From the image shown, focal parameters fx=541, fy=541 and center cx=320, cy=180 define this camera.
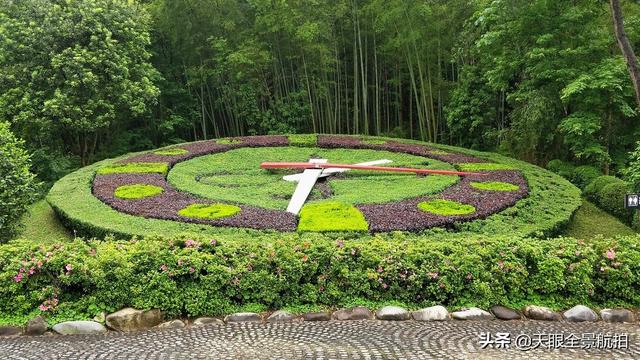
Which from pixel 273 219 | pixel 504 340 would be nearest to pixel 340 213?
pixel 273 219

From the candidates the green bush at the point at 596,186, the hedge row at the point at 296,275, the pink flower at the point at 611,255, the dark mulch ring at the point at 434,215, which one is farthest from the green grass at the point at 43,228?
the green bush at the point at 596,186

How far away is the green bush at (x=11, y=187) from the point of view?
7301 mm

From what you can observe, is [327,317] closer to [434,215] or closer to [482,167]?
[434,215]

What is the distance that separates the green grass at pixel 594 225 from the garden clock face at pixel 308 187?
105cm

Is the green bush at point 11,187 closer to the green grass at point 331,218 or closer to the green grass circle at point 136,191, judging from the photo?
the green grass circle at point 136,191

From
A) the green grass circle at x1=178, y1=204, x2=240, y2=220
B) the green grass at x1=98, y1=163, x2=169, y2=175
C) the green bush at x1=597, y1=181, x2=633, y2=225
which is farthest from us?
the green grass at x1=98, y1=163, x2=169, y2=175

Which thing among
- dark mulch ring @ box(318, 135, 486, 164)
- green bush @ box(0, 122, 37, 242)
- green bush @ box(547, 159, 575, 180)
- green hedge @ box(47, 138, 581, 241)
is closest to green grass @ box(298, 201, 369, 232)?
green hedge @ box(47, 138, 581, 241)

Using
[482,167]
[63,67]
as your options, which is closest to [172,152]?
[63,67]

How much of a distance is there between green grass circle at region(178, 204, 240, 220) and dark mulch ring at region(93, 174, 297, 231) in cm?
11

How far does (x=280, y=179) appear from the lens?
1045cm

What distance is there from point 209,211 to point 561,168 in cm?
835

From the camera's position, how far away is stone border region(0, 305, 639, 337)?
15.4ft

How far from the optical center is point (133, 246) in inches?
214

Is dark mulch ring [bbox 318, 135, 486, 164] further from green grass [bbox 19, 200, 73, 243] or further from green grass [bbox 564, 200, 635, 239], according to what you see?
green grass [bbox 19, 200, 73, 243]
